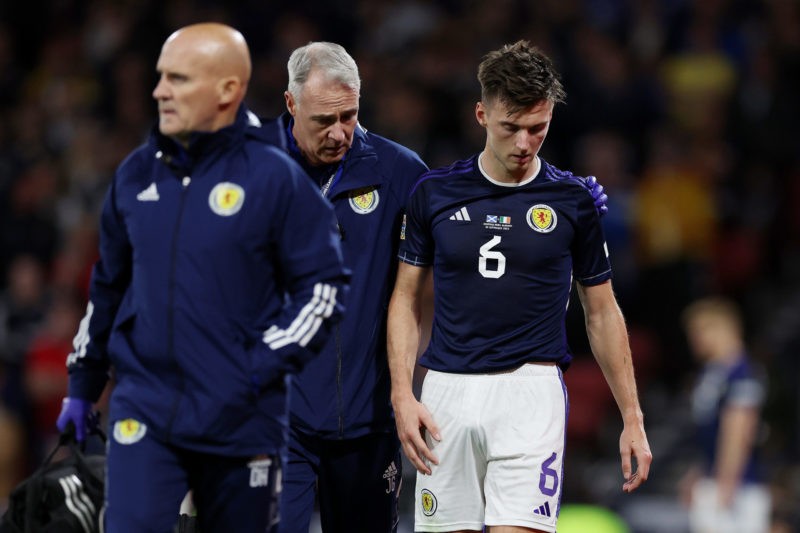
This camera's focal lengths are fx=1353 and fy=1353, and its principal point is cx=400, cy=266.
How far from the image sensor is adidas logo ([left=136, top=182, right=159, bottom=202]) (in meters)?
4.31

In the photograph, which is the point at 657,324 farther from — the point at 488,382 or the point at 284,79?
the point at 488,382

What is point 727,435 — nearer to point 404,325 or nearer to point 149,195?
point 404,325

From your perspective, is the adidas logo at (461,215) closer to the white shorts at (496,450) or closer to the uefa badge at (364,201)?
the uefa badge at (364,201)

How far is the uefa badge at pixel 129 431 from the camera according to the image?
4242 mm

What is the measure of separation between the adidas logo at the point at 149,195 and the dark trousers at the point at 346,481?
1.29 meters

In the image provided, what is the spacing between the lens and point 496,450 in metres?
4.92

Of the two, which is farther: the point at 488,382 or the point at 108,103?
the point at 108,103

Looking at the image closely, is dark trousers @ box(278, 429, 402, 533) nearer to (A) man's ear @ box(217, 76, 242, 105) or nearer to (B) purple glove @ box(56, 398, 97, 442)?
(B) purple glove @ box(56, 398, 97, 442)

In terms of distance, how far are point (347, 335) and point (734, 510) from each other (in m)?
5.35

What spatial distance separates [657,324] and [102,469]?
6352mm

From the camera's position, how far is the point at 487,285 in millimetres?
4949

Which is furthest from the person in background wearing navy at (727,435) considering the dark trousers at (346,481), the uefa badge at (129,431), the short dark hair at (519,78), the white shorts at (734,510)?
the uefa badge at (129,431)

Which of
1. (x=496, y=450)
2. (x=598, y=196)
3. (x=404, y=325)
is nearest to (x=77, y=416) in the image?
(x=404, y=325)

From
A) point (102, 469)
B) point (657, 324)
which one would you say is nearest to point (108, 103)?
point (657, 324)
